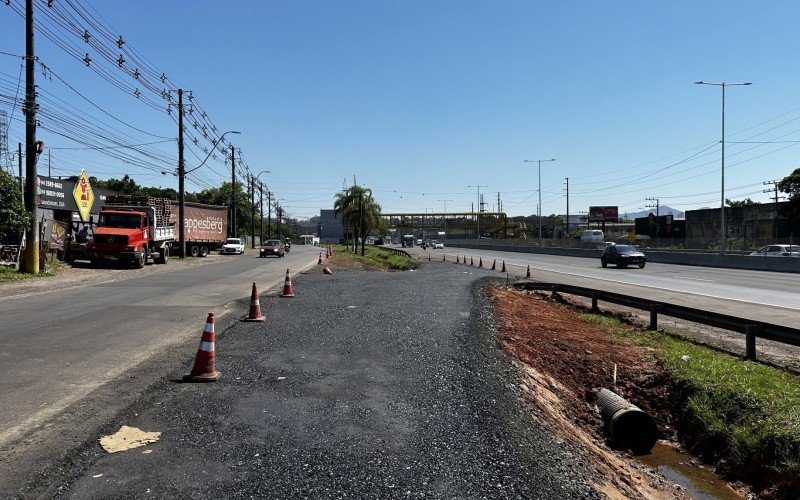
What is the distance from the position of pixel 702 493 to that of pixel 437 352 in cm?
394

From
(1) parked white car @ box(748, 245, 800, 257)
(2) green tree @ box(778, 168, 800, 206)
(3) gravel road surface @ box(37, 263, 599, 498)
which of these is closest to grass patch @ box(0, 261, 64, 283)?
(3) gravel road surface @ box(37, 263, 599, 498)

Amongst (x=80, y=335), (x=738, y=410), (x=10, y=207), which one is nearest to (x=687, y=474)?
(x=738, y=410)

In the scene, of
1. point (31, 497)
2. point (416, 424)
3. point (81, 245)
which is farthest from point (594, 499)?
point (81, 245)

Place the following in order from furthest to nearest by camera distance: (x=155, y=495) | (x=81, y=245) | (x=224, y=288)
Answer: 1. (x=81, y=245)
2. (x=224, y=288)
3. (x=155, y=495)

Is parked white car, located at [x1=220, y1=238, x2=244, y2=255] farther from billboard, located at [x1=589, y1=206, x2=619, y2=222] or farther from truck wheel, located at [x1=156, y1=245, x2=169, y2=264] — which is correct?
billboard, located at [x1=589, y1=206, x2=619, y2=222]

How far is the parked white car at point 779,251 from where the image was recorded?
38.1 m

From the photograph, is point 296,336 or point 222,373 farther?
point 296,336

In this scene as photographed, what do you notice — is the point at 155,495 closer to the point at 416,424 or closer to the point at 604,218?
the point at 416,424

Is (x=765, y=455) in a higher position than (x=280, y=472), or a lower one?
lower

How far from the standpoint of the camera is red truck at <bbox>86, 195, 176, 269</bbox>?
30062mm

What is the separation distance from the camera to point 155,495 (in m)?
4.11

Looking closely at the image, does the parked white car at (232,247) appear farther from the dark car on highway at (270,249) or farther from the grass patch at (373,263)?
the grass patch at (373,263)

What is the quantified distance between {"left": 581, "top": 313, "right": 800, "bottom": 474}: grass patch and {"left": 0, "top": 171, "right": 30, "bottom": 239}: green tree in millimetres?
22124

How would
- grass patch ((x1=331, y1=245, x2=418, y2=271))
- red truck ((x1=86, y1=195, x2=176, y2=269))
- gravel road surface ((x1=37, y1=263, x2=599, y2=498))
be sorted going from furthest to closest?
grass patch ((x1=331, y1=245, x2=418, y2=271)), red truck ((x1=86, y1=195, x2=176, y2=269)), gravel road surface ((x1=37, y1=263, x2=599, y2=498))
